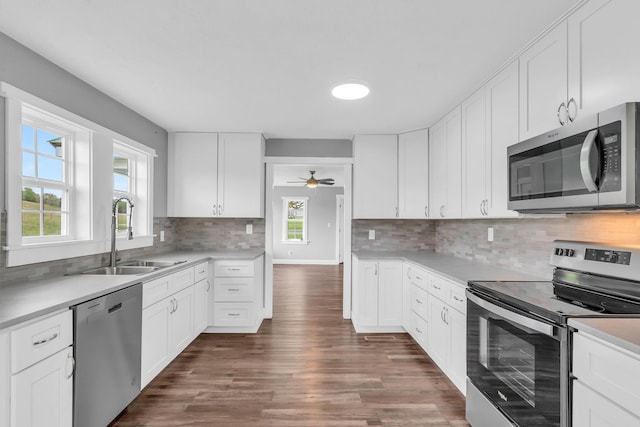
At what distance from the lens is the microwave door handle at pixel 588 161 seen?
54.5 inches

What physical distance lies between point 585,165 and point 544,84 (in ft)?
2.34

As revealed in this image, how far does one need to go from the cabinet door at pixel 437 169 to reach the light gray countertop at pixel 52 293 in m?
2.61

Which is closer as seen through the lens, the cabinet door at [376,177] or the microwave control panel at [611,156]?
the microwave control panel at [611,156]

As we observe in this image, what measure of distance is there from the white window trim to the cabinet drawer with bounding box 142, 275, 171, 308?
575 millimetres

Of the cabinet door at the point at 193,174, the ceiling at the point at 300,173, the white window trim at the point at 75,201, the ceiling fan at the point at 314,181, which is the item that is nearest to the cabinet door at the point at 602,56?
the white window trim at the point at 75,201

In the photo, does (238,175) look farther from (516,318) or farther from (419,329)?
(516,318)

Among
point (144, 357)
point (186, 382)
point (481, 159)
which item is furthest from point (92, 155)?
point (481, 159)

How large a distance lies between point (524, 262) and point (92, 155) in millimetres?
3329

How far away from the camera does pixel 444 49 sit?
2.05 metres

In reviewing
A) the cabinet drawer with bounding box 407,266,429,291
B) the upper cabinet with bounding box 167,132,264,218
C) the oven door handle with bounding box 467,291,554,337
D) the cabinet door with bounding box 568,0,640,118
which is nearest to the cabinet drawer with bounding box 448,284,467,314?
the oven door handle with bounding box 467,291,554,337

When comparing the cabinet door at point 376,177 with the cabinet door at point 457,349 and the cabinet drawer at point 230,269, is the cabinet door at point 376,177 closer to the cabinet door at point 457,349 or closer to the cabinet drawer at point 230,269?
the cabinet drawer at point 230,269

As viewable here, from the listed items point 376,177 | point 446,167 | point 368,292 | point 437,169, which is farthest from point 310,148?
point 368,292

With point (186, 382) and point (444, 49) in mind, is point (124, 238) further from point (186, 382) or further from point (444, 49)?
point (444, 49)

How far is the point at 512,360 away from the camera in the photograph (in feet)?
5.47
